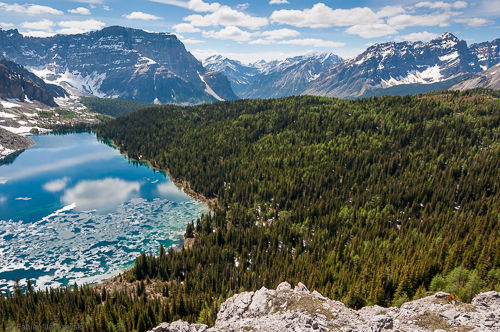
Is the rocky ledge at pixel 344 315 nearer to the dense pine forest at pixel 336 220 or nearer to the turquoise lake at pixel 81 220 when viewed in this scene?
the dense pine forest at pixel 336 220

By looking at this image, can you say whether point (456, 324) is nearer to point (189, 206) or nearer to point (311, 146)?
point (189, 206)

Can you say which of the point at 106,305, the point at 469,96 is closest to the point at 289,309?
the point at 106,305

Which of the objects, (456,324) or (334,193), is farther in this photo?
(334,193)

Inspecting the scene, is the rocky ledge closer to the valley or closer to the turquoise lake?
the valley

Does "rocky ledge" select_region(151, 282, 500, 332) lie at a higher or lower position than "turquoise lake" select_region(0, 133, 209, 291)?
higher

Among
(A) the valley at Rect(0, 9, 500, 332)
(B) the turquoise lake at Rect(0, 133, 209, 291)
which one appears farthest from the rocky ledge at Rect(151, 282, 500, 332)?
(B) the turquoise lake at Rect(0, 133, 209, 291)

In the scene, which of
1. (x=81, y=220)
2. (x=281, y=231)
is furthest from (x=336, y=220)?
(x=81, y=220)

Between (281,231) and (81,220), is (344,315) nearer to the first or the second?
(281,231)
